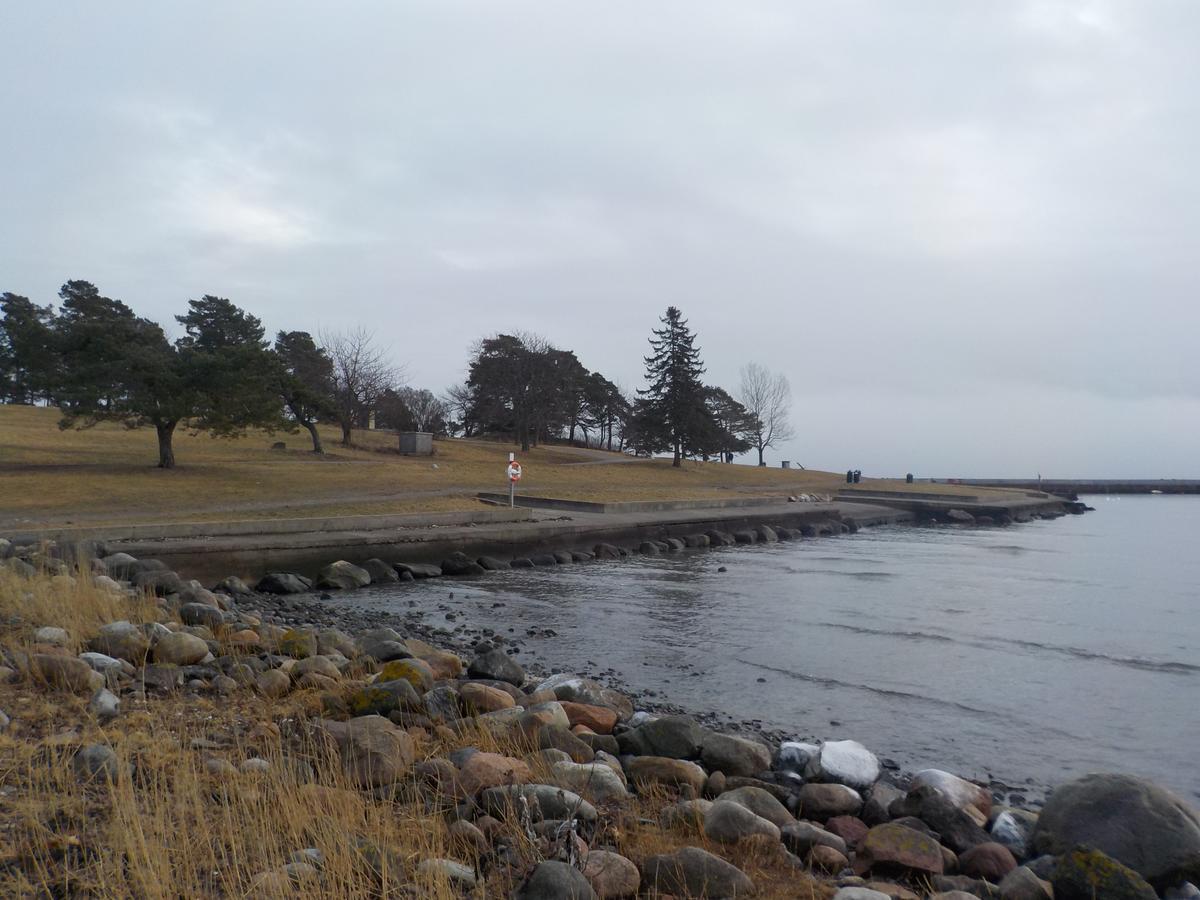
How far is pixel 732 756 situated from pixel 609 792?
Result: 5.00ft

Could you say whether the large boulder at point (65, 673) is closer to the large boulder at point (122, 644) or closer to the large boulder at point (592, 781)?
the large boulder at point (122, 644)

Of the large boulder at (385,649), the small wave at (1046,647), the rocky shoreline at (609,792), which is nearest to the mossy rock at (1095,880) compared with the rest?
the rocky shoreline at (609,792)

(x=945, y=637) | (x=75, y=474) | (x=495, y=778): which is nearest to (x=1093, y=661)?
(x=945, y=637)

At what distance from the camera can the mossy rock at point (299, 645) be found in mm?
8840

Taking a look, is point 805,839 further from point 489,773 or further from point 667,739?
point 489,773

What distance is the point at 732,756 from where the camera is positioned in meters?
6.76

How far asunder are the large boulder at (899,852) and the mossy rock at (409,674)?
382 centimetres

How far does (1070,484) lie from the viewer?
104312 mm

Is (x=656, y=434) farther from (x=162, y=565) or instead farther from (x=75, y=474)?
(x=162, y=565)

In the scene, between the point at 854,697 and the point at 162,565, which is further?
the point at 162,565

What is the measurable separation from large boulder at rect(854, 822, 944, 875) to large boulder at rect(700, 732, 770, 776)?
1.51 metres

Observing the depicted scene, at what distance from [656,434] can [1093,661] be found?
44487mm

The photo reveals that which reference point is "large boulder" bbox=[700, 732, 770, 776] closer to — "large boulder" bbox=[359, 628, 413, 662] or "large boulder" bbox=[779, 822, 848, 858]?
"large boulder" bbox=[779, 822, 848, 858]

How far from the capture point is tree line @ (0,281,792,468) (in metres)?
27.7
